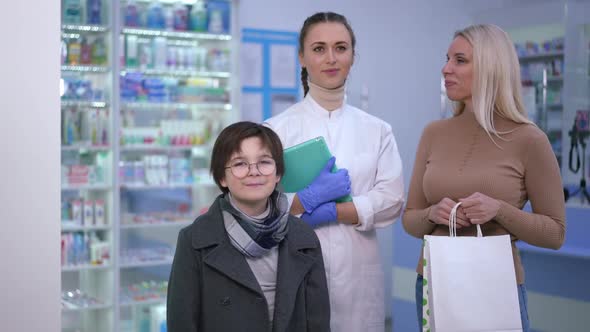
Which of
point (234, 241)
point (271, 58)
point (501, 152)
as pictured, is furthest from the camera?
point (271, 58)

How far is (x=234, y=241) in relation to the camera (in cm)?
214

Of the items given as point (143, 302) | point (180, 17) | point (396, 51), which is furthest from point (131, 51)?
point (396, 51)

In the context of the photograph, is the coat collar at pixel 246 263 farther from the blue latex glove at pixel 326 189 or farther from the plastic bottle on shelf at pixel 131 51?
the plastic bottle on shelf at pixel 131 51

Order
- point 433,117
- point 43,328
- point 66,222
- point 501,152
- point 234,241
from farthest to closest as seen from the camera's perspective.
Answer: point 433,117 → point 66,222 → point 501,152 → point 234,241 → point 43,328

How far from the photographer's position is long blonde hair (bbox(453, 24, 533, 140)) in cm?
227

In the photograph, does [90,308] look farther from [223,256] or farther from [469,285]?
[469,285]

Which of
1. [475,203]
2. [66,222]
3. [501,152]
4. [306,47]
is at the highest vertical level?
[306,47]

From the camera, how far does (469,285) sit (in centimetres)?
216

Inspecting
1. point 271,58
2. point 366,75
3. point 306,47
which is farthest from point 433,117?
point 306,47

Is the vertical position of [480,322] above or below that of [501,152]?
below

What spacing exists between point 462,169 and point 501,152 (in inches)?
5.0

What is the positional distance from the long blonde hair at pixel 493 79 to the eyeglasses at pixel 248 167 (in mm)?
640

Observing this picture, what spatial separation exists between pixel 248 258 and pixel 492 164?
0.78m

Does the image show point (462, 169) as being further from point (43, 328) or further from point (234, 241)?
point (43, 328)
